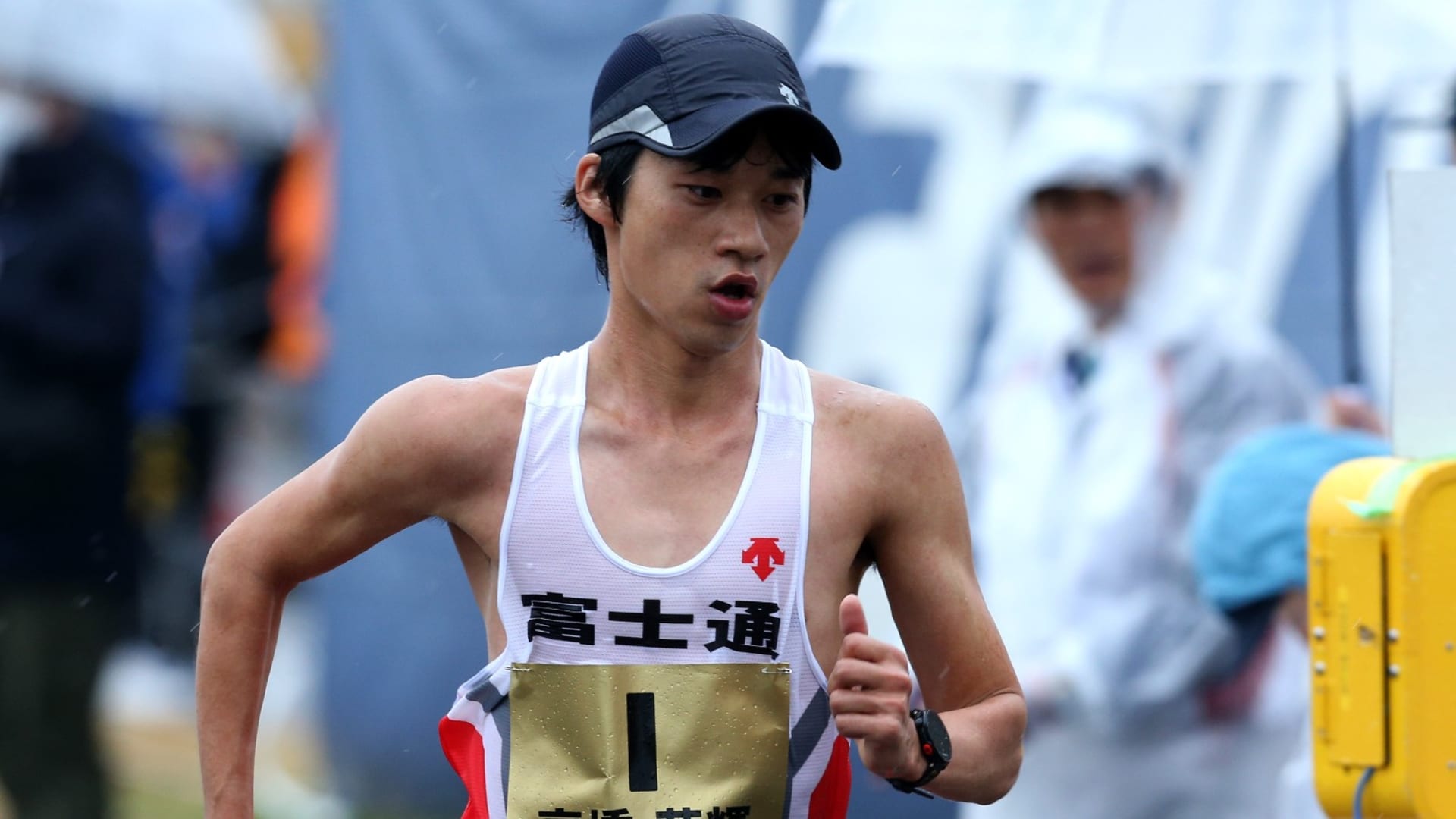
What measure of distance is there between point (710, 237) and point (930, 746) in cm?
77

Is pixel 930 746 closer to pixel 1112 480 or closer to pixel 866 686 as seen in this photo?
pixel 866 686

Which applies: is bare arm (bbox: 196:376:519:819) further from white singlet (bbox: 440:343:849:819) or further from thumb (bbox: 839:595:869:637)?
thumb (bbox: 839:595:869:637)

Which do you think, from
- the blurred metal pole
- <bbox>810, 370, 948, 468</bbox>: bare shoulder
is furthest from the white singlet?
the blurred metal pole

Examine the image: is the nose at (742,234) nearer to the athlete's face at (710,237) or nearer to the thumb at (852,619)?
the athlete's face at (710,237)

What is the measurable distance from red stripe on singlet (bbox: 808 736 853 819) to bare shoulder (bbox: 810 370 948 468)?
0.43m

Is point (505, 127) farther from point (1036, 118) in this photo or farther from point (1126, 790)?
point (1126, 790)

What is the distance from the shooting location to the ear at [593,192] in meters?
2.90

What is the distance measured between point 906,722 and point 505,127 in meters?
4.89

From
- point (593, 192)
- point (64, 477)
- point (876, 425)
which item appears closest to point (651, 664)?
point (876, 425)

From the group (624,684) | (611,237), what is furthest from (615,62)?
(624,684)

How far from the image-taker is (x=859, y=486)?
285 cm

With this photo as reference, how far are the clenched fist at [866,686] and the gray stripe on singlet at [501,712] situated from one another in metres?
0.53

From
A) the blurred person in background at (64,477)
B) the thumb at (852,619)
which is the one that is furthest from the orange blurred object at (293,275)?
the thumb at (852,619)

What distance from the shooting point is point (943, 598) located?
2877mm
